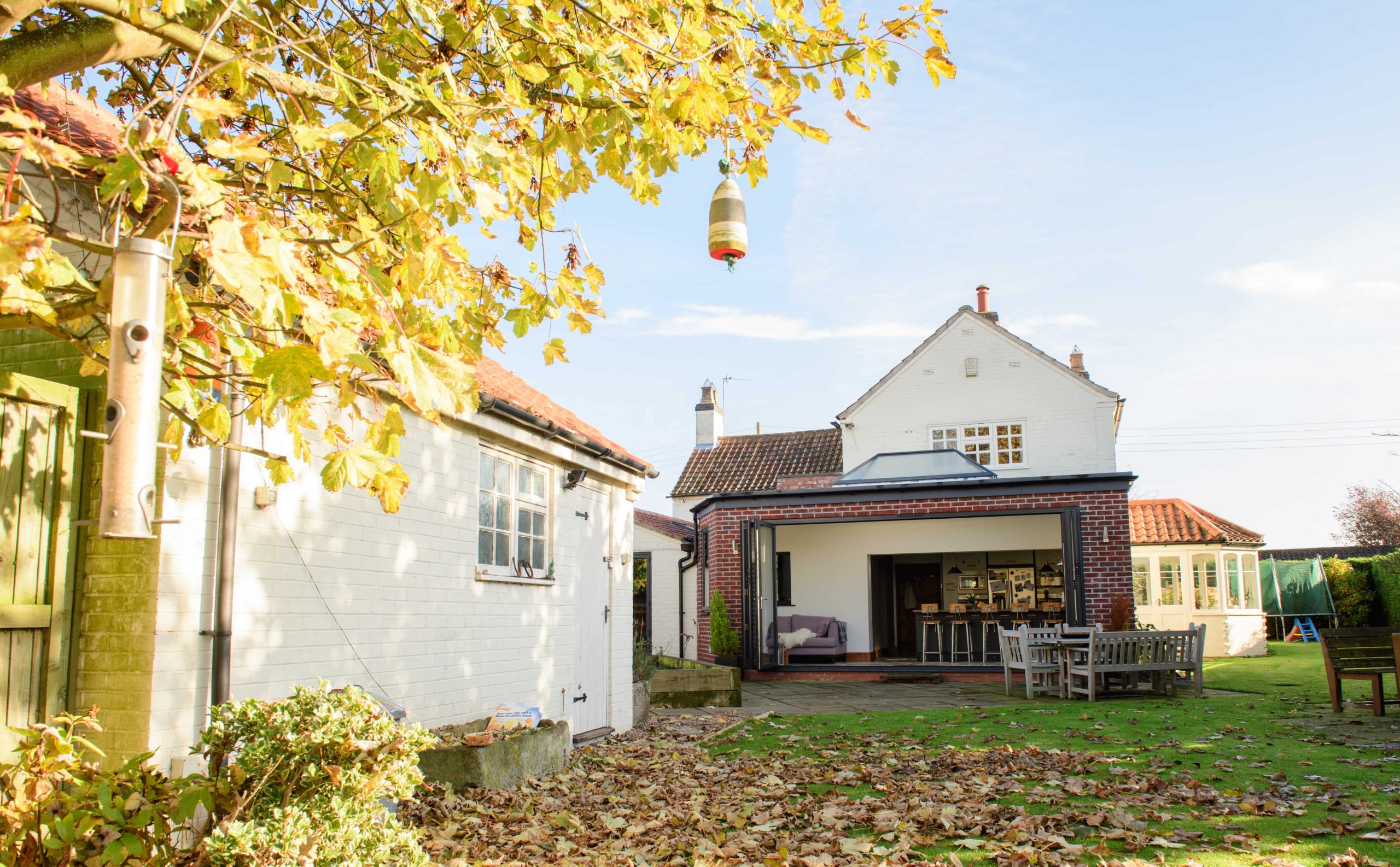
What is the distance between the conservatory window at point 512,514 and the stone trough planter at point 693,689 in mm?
4366

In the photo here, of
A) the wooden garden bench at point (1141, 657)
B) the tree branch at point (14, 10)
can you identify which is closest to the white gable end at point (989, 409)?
the wooden garden bench at point (1141, 657)

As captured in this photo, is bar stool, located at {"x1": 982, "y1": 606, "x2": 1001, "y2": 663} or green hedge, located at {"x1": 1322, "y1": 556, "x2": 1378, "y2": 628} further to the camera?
green hedge, located at {"x1": 1322, "y1": 556, "x2": 1378, "y2": 628}

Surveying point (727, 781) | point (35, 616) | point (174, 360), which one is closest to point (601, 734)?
point (727, 781)

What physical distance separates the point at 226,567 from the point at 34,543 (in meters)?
0.90

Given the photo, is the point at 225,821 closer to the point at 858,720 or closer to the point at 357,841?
the point at 357,841

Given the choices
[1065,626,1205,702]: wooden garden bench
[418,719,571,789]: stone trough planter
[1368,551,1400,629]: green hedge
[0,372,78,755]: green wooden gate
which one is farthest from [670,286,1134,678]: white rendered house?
[0,372,78,755]: green wooden gate

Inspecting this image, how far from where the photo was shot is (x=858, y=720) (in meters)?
11.0

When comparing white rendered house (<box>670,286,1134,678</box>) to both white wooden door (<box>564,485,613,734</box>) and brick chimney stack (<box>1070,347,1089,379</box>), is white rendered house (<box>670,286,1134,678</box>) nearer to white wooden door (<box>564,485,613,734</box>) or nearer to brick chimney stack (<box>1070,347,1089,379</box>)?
brick chimney stack (<box>1070,347,1089,379</box>)

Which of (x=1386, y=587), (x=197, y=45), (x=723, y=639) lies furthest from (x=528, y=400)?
(x=1386, y=587)

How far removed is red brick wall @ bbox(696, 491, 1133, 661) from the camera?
15578 millimetres

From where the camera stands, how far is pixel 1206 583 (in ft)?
73.8

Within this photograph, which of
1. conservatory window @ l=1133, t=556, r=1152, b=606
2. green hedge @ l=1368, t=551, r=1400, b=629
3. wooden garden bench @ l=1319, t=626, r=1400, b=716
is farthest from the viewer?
green hedge @ l=1368, t=551, r=1400, b=629

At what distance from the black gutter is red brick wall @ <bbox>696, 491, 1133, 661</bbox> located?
20.4 ft

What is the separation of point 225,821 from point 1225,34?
9100mm
